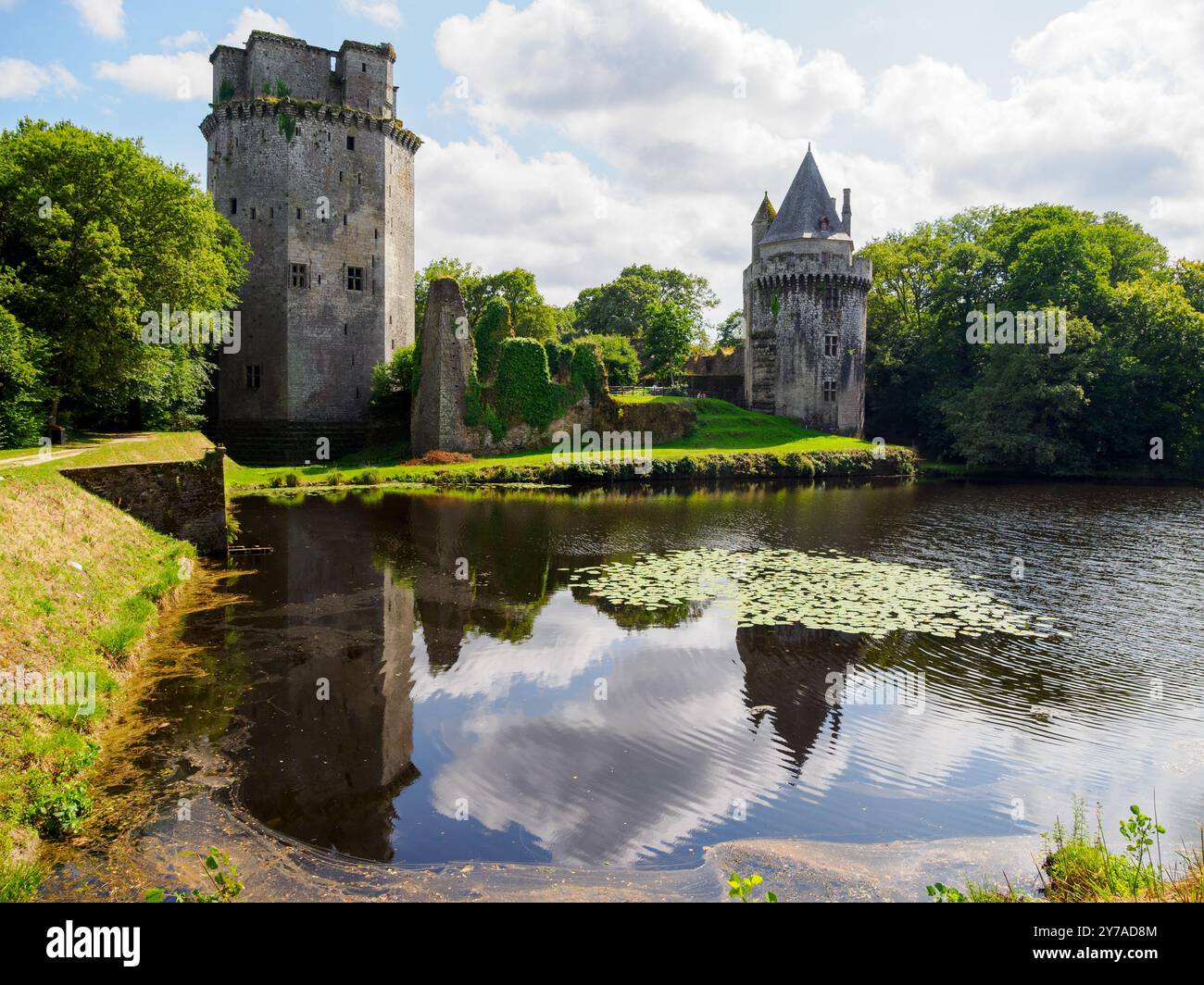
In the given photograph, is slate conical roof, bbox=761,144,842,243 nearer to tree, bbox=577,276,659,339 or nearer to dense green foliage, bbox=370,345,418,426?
dense green foliage, bbox=370,345,418,426

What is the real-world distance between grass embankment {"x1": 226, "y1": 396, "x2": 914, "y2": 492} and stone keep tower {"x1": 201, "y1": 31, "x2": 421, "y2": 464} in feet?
16.6

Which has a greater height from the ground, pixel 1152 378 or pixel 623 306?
pixel 623 306

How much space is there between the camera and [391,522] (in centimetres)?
2681

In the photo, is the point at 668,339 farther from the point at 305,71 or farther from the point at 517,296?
the point at 305,71

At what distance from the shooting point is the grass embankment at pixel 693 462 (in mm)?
38156

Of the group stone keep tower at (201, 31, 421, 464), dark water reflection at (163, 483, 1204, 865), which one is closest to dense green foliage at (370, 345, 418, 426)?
stone keep tower at (201, 31, 421, 464)

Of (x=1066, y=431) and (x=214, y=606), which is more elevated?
(x=1066, y=431)

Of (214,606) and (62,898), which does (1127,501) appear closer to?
(214,606)

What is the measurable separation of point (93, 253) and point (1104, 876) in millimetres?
28590

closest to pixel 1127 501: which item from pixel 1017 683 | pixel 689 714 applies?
pixel 1017 683

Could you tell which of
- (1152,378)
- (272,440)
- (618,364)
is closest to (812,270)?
(618,364)

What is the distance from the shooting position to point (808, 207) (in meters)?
54.1
